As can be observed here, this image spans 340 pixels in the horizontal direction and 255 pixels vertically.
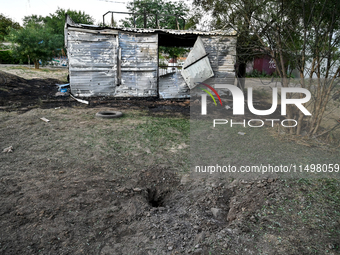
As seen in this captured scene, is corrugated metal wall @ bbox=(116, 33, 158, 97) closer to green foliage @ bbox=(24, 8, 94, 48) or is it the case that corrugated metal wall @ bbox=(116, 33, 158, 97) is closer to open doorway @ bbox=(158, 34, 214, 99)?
open doorway @ bbox=(158, 34, 214, 99)

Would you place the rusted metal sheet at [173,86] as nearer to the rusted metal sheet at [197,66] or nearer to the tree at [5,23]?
the rusted metal sheet at [197,66]

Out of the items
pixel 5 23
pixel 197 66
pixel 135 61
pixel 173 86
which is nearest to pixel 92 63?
pixel 135 61

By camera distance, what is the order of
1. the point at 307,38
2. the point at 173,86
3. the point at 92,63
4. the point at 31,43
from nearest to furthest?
the point at 307,38 → the point at 92,63 → the point at 173,86 → the point at 31,43

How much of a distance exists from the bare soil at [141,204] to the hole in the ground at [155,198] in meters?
0.02

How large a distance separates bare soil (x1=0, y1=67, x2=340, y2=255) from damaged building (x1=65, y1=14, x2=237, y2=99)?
5405mm

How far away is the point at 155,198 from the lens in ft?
12.9

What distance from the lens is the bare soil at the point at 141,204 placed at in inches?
106

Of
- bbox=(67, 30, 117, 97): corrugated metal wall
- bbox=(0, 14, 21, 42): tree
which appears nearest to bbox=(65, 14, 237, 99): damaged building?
bbox=(67, 30, 117, 97): corrugated metal wall

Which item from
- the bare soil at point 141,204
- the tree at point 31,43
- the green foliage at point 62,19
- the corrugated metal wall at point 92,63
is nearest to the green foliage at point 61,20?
the green foliage at point 62,19

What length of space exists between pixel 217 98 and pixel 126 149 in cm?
701

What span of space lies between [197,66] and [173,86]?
144 cm

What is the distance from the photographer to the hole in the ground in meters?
3.81

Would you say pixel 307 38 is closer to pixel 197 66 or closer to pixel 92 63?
pixel 197 66

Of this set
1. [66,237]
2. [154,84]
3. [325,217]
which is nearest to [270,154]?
[325,217]
